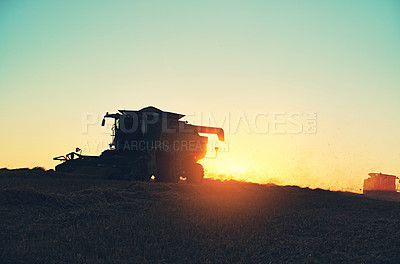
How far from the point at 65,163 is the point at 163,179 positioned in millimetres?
5225

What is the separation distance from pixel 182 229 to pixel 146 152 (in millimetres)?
11093

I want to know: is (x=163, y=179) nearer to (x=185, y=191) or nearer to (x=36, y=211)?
(x=185, y=191)

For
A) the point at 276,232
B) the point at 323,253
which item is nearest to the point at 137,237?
the point at 276,232

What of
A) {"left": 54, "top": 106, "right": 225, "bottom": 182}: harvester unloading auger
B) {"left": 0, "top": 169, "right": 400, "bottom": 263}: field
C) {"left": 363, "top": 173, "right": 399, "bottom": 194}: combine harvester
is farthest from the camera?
{"left": 363, "top": 173, "right": 399, "bottom": 194}: combine harvester

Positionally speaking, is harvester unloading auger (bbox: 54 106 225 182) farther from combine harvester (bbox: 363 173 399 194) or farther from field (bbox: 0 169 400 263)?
combine harvester (bbox: 363 173 399 194)

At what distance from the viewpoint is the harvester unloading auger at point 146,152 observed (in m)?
20.2

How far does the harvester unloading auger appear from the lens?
2025 centimetres

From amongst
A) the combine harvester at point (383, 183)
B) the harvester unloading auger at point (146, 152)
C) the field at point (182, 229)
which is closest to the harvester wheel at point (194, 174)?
the harvester unloading auger at point (146, 152)

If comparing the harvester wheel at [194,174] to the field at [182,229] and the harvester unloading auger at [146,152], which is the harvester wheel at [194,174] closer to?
the harvester unloading auger at [146,152]

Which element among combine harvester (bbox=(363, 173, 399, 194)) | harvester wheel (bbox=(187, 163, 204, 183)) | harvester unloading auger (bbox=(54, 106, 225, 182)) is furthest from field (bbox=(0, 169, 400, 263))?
combine harvester (bbox=(363, 173, 399, 194))

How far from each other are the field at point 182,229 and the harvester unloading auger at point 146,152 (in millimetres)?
4735

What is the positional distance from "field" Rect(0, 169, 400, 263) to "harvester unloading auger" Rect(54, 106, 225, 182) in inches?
186

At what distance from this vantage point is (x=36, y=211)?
11.6 meters

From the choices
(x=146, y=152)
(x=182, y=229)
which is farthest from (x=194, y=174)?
(x=182, y=229)
